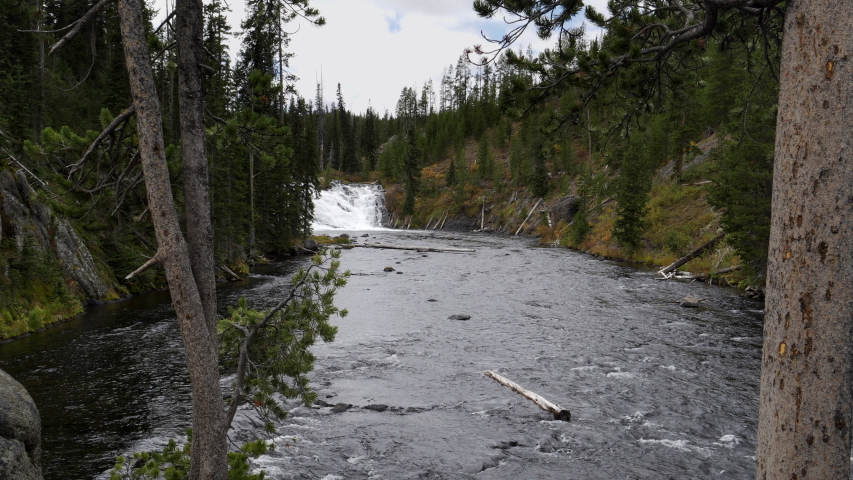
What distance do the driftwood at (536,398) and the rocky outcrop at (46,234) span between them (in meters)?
13.2

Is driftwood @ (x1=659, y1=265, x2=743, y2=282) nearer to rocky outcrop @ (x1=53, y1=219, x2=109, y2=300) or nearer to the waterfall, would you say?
rocky outcrop @ (x1=53, y1=219, x2=109, y2=300)

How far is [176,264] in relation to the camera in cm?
486

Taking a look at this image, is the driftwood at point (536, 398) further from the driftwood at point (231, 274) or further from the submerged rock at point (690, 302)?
the driftwood at point (231, 274)

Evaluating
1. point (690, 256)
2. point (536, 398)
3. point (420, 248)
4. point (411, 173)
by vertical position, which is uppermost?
point (411, 173)

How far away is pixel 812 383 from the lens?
10.3 feet

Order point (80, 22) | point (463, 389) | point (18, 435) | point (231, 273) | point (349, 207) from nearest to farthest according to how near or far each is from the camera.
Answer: point (80, 22), point (18, 435), point (463, 389), point (231, 273), point (349, 207)

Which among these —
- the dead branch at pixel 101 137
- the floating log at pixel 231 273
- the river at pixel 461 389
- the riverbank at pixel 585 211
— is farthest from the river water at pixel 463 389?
the riverbank at pixel 585 211

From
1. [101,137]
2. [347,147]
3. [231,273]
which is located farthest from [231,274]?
[347,147]

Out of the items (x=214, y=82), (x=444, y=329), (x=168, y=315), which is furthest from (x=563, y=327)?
(x=214, y=82)

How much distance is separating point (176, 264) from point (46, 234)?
17.3 m

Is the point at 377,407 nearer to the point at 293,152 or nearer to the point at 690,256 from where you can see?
the point at 293,152

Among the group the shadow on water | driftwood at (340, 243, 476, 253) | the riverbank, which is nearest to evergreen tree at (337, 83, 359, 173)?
the riverbank

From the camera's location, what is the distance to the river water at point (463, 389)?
334 inches

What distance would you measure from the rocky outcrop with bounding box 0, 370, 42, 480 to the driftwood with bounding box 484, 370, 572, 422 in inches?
320
